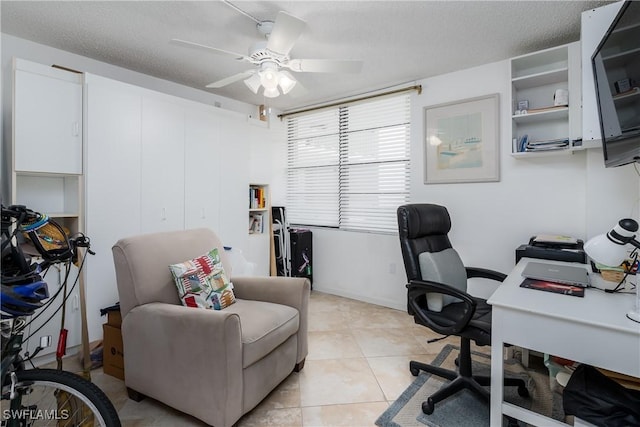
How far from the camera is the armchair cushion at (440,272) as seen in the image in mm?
1834

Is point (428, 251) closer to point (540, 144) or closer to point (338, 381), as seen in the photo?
point (338, 381)

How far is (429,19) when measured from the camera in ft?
6.91

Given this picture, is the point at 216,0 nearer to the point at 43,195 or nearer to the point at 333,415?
the point at 43,195

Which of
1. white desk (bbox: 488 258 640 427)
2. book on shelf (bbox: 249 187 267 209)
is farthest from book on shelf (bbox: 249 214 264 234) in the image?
white desk (bbox: 488 258 640 427)

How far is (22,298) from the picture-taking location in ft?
3.26

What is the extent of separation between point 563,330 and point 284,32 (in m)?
1.89

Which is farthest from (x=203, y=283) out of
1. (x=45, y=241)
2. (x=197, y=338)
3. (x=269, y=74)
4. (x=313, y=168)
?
(x=313, y=168)

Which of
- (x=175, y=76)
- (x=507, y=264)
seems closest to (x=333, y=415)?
(x=507, y=264)

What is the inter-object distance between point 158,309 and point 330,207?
8.52ft

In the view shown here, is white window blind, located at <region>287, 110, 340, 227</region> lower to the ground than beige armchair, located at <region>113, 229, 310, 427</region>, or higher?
higher

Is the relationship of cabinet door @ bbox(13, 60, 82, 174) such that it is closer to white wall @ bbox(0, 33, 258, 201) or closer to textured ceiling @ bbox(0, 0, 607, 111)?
white wall @ bbox(0, 33, 258, 201)

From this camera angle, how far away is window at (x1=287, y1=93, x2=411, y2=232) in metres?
3.42

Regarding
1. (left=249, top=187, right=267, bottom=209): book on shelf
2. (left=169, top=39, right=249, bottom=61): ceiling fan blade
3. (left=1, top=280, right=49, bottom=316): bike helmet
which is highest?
(left=169, top=39, right=249, bottom=61): ceiling fan blade

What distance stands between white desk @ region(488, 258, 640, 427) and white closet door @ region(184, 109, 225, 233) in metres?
2.60
